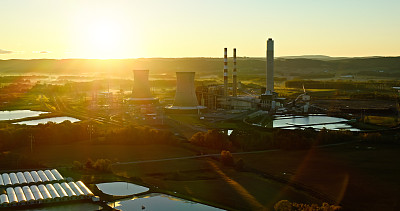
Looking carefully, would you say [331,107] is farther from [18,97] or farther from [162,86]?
[162,86]

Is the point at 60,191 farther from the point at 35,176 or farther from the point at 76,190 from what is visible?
the point at 35,176

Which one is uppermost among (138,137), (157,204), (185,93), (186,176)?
(185,93)

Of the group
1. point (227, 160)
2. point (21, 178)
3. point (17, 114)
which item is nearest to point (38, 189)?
point (21, 178)

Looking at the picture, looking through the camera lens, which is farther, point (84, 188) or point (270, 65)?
point (270, 65)

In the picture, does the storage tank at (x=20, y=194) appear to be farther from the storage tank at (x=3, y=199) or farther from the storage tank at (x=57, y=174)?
the storage tank at (x=57, y=174)

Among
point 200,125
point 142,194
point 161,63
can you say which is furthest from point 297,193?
point 161,63

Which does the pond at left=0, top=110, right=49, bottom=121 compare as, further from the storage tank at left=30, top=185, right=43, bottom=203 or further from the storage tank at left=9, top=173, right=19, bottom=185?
the storage tank at left=30, top=185, right=43, bottom=203
